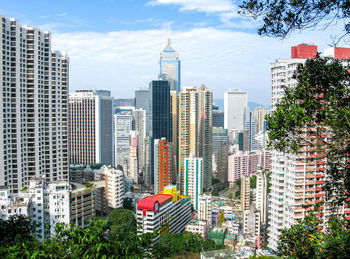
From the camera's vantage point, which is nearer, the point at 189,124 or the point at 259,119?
the point at 189,124

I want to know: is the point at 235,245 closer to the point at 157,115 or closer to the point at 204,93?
the point at 204,93

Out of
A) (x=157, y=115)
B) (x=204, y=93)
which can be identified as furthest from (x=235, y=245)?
(x=157, y=115)

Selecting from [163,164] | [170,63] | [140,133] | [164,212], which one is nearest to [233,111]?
[170,63]

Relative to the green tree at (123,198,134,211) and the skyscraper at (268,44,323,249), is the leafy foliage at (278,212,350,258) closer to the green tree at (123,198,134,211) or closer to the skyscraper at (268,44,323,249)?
the skyscraper at (268,44,323,249)

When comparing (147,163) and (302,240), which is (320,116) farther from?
(147,163)

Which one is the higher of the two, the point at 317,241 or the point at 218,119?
the point at 218,119

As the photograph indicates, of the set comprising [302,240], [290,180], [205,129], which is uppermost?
A: [205,129]
